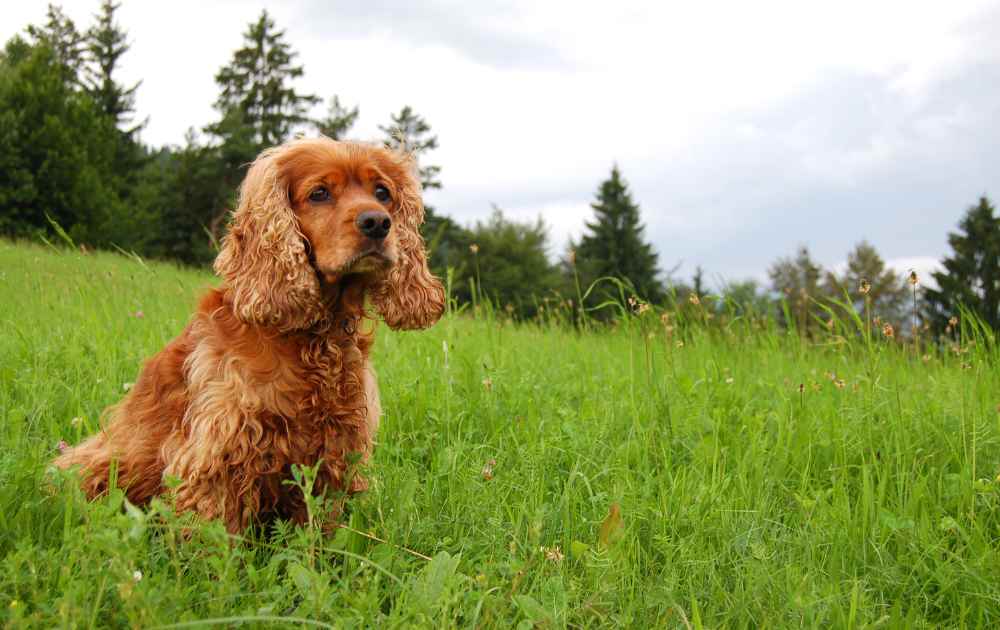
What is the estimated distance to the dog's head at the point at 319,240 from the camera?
2.61 metres

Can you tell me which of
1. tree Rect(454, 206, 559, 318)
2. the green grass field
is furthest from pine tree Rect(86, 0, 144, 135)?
the green grass field

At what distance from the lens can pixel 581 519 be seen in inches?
105

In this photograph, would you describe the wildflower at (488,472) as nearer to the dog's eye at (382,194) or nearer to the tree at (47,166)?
the dog's eye at (382,194)

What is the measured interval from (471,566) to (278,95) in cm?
3981

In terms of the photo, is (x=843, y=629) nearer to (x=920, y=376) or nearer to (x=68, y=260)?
(x=920, y=376)

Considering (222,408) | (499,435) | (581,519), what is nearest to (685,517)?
(581,519)

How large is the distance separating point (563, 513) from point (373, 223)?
4.23 feet

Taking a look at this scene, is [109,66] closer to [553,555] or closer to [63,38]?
[63,38]

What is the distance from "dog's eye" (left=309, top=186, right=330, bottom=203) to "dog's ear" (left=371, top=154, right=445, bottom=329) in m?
0.37

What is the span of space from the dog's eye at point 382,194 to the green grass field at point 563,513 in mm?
1105

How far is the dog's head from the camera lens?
2605mm

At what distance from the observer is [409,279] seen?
316cm

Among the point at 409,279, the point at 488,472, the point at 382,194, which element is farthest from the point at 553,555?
the point at 382,194

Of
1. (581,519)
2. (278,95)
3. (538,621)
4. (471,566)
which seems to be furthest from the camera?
(278,95)
